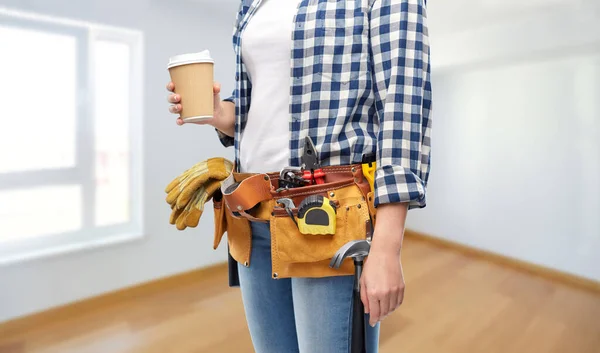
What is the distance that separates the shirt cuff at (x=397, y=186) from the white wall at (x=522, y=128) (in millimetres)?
2586

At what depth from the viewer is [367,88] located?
2.02ft

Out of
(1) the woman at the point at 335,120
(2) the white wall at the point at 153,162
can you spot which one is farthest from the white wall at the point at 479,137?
(1) the woman at the point at 335,120

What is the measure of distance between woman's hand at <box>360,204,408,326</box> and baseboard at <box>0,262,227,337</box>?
220 cm

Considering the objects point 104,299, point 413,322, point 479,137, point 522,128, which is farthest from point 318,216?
point 479,137

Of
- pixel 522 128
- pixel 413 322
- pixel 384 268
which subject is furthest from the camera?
pixel 522 128

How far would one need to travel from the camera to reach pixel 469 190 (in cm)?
351

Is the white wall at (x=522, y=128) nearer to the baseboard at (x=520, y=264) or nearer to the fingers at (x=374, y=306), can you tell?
the baseboard at (x=520, y=264)

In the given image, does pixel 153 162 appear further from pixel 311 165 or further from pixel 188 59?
pixel 311 165

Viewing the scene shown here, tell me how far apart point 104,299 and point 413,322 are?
1.79 meters

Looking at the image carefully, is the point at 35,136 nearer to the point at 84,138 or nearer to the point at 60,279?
the point at 84,138

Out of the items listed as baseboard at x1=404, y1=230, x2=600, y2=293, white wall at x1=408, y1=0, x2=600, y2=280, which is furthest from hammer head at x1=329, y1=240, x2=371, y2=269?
baseboard at x1=404, y1=230, x2=600, y2=293

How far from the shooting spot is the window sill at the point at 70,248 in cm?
199

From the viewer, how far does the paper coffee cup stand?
713 mm

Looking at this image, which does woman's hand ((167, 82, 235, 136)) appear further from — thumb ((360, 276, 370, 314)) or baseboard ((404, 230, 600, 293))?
baseboard ((404, 230, 600, 293))
